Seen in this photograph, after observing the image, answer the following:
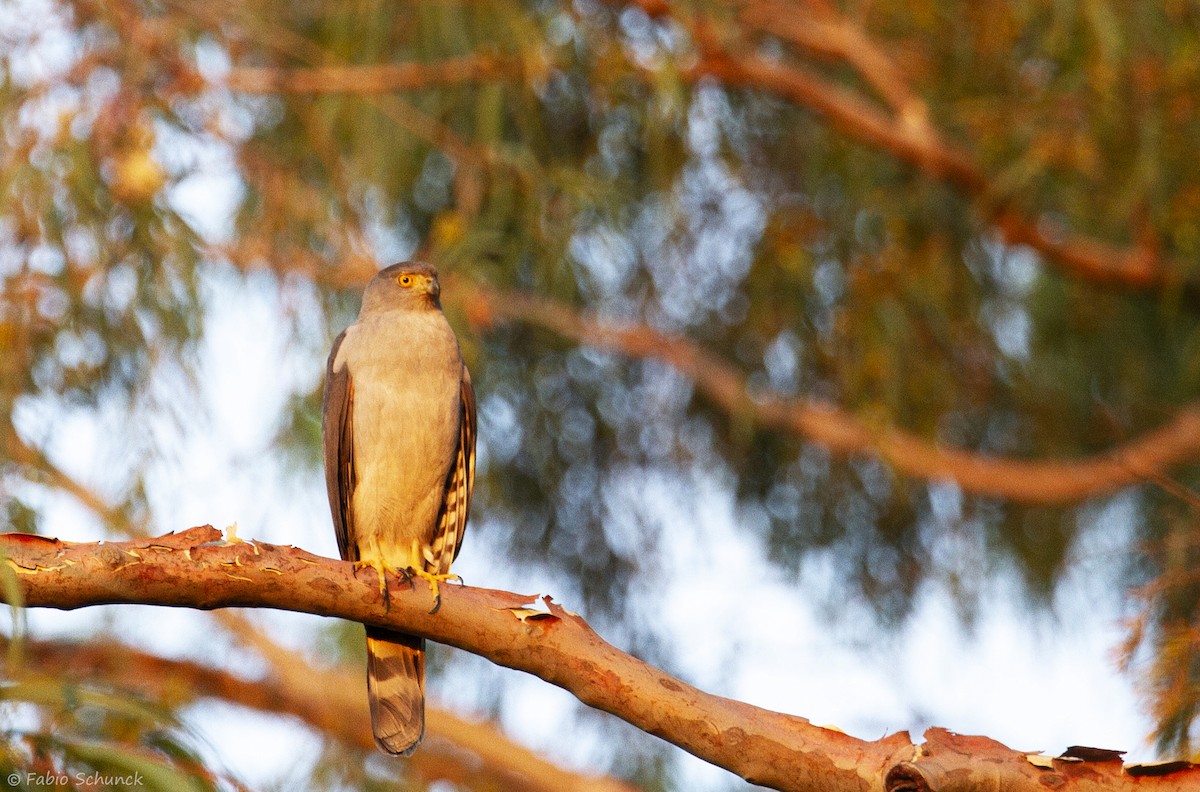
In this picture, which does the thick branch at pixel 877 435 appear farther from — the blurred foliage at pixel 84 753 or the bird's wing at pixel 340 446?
the blurred foliage at pixel 84 753

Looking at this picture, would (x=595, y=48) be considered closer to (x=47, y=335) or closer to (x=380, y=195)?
(x=380, y=195)

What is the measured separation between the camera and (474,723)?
20.0 feet

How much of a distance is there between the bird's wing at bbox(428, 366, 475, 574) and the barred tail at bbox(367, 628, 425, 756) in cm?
62

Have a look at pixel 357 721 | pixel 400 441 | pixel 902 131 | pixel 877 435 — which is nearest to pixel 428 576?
pixel 400 441

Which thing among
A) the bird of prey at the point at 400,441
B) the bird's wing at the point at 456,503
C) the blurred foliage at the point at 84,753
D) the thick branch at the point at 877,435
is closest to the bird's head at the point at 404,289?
the bird of prey at the point at 400,441

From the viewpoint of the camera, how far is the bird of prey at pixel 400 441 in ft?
13.8

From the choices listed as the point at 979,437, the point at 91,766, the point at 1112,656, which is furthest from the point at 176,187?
the point at 979,437

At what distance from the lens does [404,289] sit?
4555mm

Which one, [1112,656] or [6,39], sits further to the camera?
[6,39]

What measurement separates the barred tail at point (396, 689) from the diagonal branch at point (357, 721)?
71.4 inches

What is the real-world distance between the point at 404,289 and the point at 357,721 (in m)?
2.18

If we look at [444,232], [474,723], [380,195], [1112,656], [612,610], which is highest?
[380,195]

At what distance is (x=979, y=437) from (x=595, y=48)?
306 centimetres

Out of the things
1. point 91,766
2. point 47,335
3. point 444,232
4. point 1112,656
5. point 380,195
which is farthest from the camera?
point 380,195
